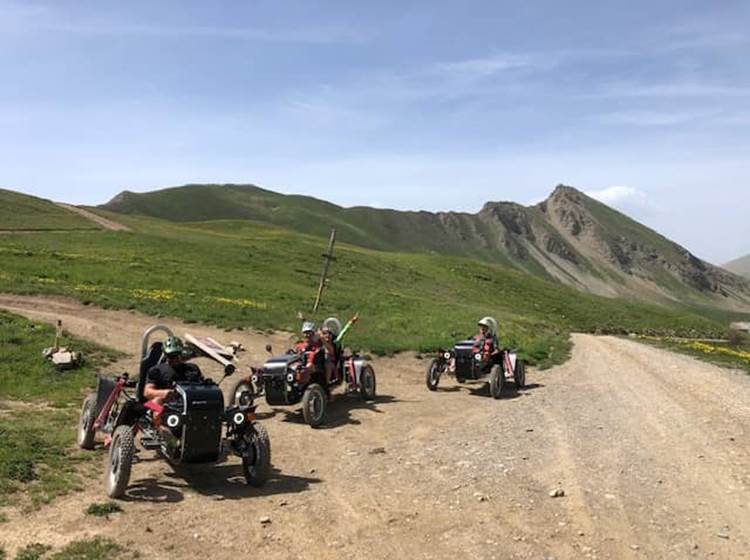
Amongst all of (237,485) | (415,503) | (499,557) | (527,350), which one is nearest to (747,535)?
(499,557)

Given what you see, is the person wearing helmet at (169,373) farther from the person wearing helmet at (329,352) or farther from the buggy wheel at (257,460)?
the person wearing helmet at (329,352)

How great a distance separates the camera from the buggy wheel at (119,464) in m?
10.7

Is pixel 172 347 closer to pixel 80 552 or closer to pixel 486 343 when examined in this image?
pixel 80 552

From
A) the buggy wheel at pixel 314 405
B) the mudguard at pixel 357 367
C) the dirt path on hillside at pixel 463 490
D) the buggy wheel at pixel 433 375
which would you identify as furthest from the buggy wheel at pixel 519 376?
the buggy wheel at pixel 314 405

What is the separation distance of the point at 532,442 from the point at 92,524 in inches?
365

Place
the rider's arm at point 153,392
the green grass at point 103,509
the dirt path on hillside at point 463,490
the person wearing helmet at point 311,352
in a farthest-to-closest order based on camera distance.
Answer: the person wearing helmet at point 311,352
the rider's arm at point 153,392
the green grass at point 103,509
the dirt path on hillside at point 463,490

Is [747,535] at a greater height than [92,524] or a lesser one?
greater

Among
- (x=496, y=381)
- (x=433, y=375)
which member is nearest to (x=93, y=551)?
(x=496, y=381)

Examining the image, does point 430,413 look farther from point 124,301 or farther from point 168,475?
point 124,301

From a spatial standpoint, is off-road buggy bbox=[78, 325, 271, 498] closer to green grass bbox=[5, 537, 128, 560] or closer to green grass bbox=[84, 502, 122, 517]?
green grass bbox=[84, 502, 122, 517]

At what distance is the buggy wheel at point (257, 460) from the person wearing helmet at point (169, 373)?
1840mm

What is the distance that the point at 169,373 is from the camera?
1271 centimetres

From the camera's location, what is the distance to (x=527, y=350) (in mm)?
30719

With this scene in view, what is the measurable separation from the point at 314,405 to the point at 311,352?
170 cm
